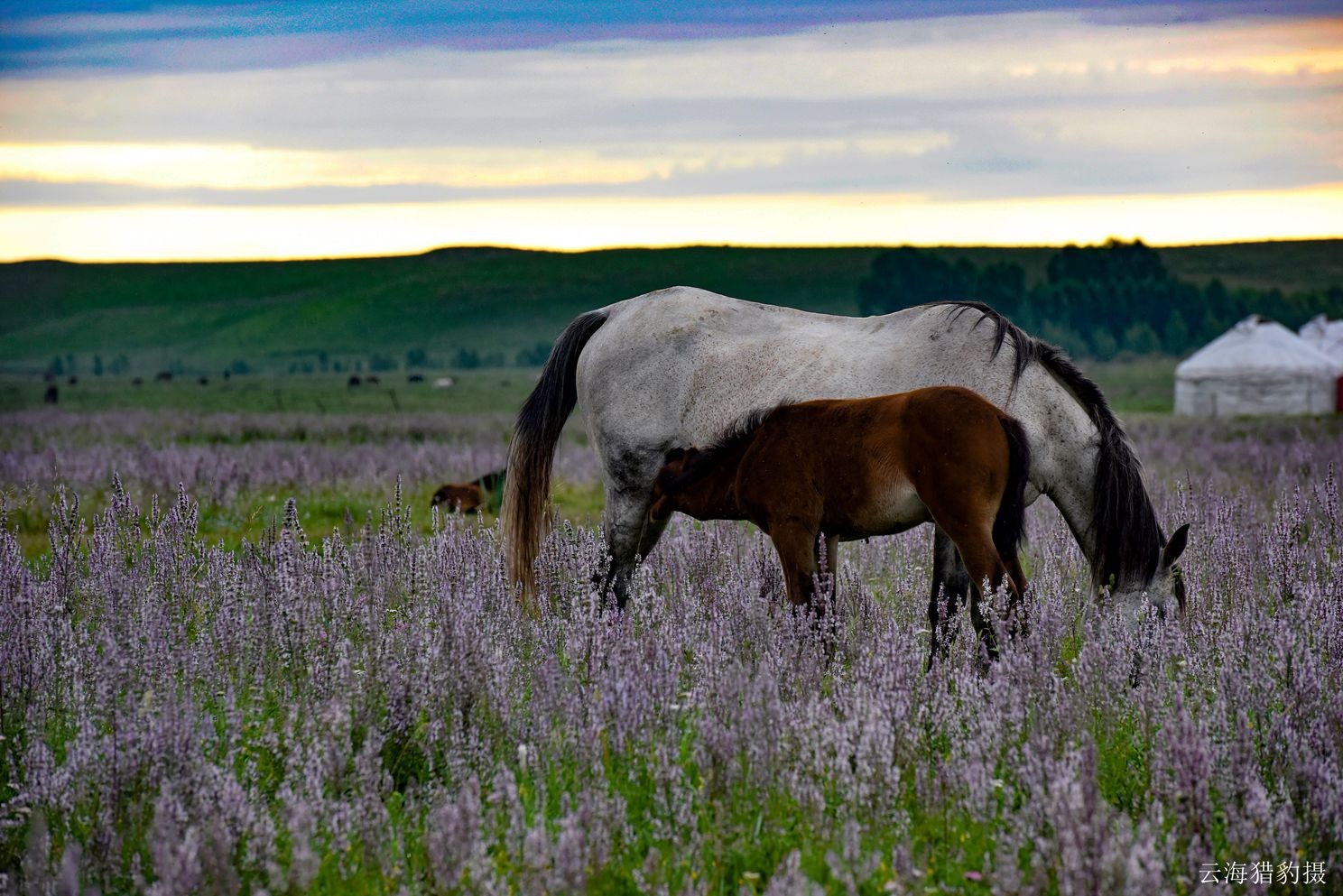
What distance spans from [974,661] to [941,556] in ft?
2.74

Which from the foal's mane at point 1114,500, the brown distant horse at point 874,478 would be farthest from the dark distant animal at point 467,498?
the foal's mane at point 1114,500

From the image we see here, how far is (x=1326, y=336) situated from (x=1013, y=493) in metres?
57.1

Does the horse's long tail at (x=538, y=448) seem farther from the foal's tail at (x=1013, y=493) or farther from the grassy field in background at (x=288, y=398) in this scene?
the grassy field in background at (x=288, y=398)

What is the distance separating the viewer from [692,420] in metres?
7.33

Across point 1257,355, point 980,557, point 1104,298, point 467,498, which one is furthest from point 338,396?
point 1104,298

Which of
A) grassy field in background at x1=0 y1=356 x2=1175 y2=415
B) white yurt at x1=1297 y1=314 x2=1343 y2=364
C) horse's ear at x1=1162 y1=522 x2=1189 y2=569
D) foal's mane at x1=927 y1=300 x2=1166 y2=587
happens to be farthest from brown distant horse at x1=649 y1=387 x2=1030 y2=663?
white yurt at x1=1297 y1=314 x2=1343 y2=364

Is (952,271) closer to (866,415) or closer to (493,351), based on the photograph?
(493,351)

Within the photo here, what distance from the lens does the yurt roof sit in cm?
4475

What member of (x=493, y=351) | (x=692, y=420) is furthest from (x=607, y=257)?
(x=692, y=420)

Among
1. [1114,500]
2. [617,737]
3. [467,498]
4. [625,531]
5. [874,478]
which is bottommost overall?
[467,498]

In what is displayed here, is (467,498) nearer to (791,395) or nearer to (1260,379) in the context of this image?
(791,395)

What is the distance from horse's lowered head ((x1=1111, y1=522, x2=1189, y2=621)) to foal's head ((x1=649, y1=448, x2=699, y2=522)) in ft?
7.06

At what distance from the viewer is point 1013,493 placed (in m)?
5.57

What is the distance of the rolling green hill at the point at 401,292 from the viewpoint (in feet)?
472
